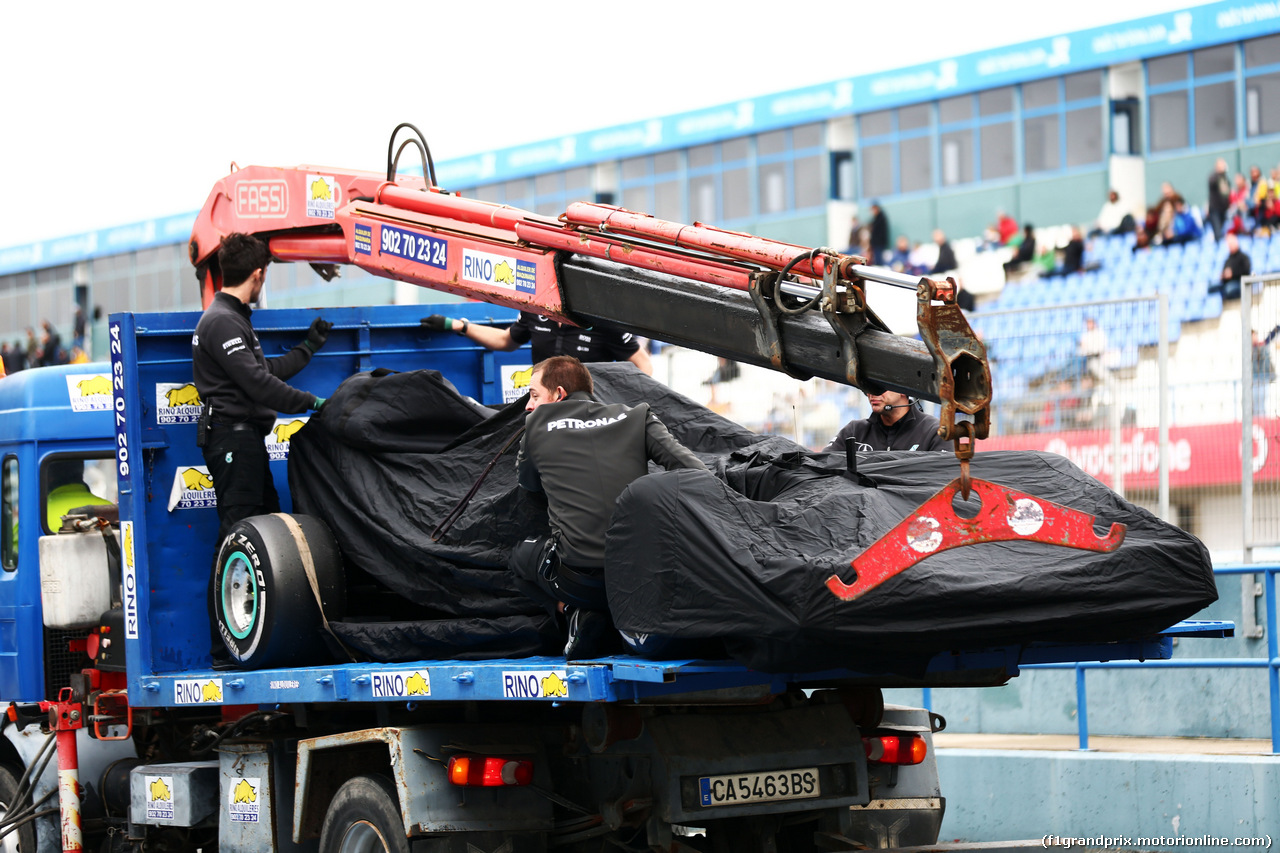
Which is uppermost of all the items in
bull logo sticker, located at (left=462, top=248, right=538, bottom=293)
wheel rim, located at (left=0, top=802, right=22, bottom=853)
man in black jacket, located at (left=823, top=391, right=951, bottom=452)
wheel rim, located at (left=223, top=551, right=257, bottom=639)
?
bull logo sticker, located at (left=462, top=248, right=538, bottom=293)

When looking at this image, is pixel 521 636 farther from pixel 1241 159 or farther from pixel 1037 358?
pixel 1241 159

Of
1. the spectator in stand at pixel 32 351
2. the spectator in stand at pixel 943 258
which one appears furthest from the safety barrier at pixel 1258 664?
the spectator in stand at pixel 32 351

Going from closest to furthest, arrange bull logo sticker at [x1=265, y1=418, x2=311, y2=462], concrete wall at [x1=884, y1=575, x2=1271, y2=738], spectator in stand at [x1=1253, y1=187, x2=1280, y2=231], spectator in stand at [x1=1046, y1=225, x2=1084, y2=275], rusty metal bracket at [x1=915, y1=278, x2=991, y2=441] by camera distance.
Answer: rusty metal bracket at [x1=915, y1=278, x2=991, y2=441] < bull logo sticker at [x1=265, y1=418, x2=311, y2=462] < concrete wall at [x1=884, y1=575, x2=1271, y2=738] < spectator in stand at [x1=1253, y1=187, x2=1280, y2=231] < spectator in stand at [x1=1046, y1=225, x2=1084, y2=275]

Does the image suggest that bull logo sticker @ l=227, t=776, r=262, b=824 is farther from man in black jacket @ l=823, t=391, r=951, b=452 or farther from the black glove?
man in black jacket @ l=823, t=391, r=951, b=452

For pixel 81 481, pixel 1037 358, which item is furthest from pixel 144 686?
pixel 1037 358

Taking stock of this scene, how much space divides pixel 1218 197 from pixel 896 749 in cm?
1940

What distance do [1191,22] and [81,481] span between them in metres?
21.9

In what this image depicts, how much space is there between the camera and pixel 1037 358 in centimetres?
1051

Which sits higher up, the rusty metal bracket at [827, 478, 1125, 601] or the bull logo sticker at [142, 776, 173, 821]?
the rusty metal bracket at [827, 478, 1125, 601]

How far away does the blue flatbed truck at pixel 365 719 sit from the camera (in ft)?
18.0

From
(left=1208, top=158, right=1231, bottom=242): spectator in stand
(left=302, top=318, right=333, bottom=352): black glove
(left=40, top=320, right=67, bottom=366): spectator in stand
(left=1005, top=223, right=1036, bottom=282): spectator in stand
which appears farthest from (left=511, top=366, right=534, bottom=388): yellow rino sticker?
(left=40, top=320, right=67, bottom=366): spectator in stand

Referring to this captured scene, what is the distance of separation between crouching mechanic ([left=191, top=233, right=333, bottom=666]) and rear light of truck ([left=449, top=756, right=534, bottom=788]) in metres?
1.96

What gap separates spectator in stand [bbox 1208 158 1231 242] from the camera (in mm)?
22750

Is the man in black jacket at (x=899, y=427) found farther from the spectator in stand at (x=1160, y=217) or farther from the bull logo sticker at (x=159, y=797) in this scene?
the spectator in stand at (x=1160, y=217)
